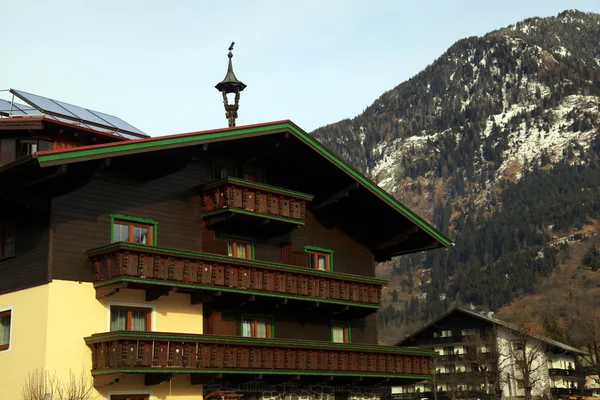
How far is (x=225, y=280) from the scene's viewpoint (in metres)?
31.0

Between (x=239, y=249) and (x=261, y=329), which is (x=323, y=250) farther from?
(x=261, y=329)

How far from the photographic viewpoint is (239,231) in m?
34.3

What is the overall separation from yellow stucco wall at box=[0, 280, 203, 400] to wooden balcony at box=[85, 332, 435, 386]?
50cm

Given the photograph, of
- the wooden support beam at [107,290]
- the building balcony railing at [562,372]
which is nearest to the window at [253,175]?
the wooden support beam at [107,290]

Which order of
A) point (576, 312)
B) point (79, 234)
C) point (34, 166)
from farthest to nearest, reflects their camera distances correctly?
point (576, 312) < point (79, 234) < point (34, 166)

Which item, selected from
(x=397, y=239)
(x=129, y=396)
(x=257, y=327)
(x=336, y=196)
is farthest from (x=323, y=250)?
(x=129, y=396)

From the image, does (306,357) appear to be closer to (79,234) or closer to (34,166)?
(79,234)

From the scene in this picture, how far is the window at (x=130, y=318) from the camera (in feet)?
95.9

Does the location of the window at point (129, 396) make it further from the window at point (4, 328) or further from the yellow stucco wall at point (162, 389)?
the window at point (4, 328)

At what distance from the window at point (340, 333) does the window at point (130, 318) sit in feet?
32.3

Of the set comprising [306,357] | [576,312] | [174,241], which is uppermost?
[576,312]

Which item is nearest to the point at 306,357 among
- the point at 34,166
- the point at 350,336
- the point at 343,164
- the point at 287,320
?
the point at 287,320

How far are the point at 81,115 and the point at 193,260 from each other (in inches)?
361

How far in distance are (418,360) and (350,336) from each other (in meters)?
3.19
